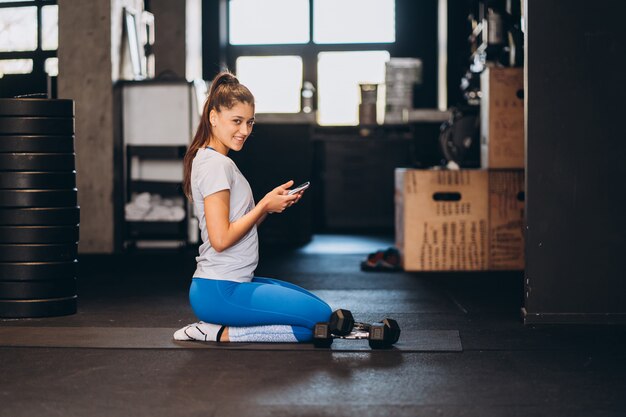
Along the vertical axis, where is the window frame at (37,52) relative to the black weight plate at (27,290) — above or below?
above

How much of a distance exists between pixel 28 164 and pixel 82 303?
0.78 metres

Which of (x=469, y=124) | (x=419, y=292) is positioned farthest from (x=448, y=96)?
(x=419, y=292)

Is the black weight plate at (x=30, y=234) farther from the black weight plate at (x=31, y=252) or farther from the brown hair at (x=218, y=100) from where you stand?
the brown hair at (x=218, y=100)

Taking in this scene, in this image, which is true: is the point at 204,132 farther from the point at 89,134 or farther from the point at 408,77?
the point at 408,77

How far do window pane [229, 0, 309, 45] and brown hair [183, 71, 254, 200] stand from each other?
734 cm

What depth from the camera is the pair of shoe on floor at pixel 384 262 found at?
535cm

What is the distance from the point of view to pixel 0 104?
11.5 ft

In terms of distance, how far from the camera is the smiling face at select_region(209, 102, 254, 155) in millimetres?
2867

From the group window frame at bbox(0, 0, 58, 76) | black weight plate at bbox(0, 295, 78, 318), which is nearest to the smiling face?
black weight plate at bbox(0, 295, 78, 318)

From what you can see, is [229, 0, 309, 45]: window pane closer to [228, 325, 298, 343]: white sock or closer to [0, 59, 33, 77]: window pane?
[0, 59, 33, 77]: window pane

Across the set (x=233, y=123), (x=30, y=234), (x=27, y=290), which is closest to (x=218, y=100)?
(x=233, y=123)

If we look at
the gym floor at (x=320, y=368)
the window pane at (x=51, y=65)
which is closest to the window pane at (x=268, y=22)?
the window pane at (x=51, y=65)

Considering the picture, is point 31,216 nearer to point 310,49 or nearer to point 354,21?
point 310,49

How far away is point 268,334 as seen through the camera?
2.96 meters
